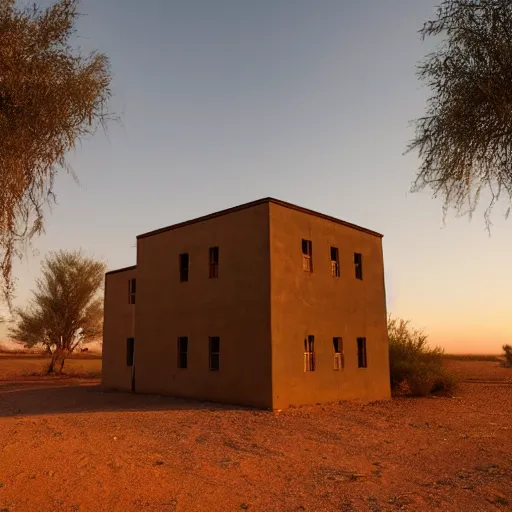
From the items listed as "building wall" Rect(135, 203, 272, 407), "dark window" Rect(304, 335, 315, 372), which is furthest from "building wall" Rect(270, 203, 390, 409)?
"building wall" Rect(135, 203, 272, 407)

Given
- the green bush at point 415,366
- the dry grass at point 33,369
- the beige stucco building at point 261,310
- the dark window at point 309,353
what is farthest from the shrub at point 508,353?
the dry grass at point 33,369

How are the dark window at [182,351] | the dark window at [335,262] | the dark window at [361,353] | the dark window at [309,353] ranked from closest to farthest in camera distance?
1. the dark window at [309,353]
2. the dark window at [182,351]
3. the dark window at [335,262]
4. the dark window at [361,353]

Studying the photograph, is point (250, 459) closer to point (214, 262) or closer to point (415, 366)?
point (214, 262)

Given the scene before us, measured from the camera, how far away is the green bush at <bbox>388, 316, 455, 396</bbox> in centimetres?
2258

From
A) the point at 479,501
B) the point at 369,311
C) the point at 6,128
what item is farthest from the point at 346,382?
the point at 6,128

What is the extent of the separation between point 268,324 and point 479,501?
9.35m

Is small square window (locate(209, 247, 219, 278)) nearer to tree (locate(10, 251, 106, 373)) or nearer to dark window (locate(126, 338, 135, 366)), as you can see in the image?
dark window (locate(126, 338, 135, 366))

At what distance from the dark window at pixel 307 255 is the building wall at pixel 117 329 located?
9.53 metres

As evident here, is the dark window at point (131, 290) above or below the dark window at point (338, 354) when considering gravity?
above

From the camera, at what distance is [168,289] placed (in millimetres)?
19844

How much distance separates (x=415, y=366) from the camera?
23.5 metres

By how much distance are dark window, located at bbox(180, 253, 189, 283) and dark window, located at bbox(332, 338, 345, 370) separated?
6.39 m

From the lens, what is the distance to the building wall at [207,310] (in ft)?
52.8

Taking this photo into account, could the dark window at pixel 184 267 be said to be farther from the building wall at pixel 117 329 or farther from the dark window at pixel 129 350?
the dark window at pixel 129 350
